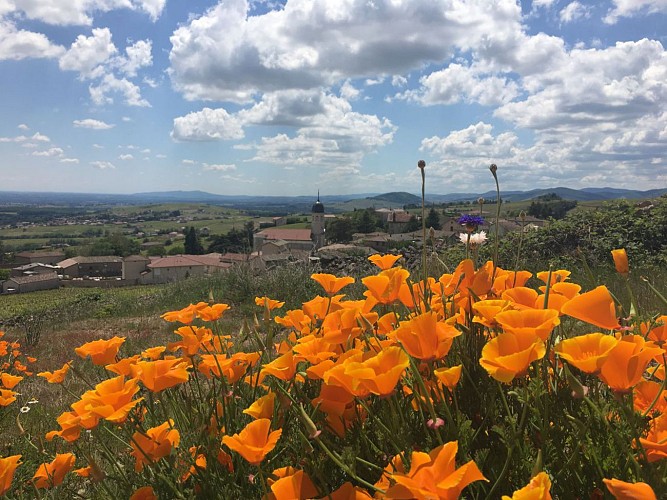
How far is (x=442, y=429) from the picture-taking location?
44.2 inches

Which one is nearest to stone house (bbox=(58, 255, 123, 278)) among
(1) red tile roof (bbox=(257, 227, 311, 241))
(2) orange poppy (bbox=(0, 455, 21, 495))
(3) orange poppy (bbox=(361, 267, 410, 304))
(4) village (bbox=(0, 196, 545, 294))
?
(4) village (bbox=(0, 196, 545, 294))

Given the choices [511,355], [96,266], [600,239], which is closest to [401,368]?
[511,355]

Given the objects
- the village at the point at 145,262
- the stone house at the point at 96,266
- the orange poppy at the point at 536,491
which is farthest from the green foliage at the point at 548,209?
the stone house at the point at 96,266

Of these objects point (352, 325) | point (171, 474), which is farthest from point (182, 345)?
point (352, 325)

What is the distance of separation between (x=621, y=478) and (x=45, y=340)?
825cm

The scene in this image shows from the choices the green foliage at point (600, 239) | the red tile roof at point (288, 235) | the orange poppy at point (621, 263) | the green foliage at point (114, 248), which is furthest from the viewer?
the green foliage at point (114, 248)

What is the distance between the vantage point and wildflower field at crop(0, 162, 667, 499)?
91cm

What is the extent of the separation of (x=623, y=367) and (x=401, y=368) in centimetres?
43

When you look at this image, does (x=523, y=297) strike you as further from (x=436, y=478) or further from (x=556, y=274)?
(x=436, y=478)

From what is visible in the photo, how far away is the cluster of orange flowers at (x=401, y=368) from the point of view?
90 centimetres

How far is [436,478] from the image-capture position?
79cm

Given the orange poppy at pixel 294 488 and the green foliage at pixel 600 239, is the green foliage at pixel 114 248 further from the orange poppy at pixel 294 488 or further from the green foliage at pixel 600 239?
the orange poppy at pixel 294 488

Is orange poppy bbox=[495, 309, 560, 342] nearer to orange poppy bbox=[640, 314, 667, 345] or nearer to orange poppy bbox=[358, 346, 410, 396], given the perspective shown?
orange poppy bbox=[358, 346, 410, 396]

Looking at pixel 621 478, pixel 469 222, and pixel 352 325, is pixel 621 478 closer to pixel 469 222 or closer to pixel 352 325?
pixel 352 325
